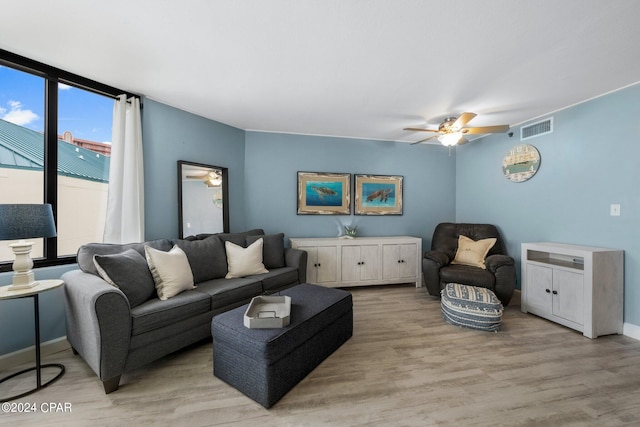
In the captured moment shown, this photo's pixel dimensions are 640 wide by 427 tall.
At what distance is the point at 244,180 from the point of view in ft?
12.9

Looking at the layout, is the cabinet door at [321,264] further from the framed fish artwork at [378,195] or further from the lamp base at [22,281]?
the lamp base at [22,281]

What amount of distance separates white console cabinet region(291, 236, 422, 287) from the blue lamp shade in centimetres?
251

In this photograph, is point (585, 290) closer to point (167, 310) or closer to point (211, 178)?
point (167, 310)

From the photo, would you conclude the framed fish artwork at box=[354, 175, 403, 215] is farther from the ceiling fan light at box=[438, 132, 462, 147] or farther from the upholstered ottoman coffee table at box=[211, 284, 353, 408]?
the upholstered ottoman coffee table at box=[211, 284, 353, 408]

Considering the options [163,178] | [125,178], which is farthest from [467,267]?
[125,178]

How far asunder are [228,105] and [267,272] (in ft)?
6.65

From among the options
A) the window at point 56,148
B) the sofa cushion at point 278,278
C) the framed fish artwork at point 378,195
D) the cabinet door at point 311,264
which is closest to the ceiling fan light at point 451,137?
the framed fish artwork at point 378,195

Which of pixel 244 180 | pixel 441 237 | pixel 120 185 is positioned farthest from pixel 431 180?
pixel 120 185

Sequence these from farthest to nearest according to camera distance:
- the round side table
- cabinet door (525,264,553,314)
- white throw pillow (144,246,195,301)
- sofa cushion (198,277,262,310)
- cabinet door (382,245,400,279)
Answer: cabinet door (382,245,400,279), cabinet door (525,264,553,314), sofa cushion (198,277,262,310), white throw pillow (144,246,195,301), the round side table

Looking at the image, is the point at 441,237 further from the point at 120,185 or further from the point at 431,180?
the point at 120,185

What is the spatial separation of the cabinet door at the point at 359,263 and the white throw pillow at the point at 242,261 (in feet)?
4.14

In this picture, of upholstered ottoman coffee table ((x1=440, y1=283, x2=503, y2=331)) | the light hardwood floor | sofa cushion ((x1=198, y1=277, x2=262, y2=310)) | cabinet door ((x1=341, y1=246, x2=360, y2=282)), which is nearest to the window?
the light hardwood floor

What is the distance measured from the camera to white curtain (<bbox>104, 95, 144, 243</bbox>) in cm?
257

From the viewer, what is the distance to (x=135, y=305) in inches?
77.3
